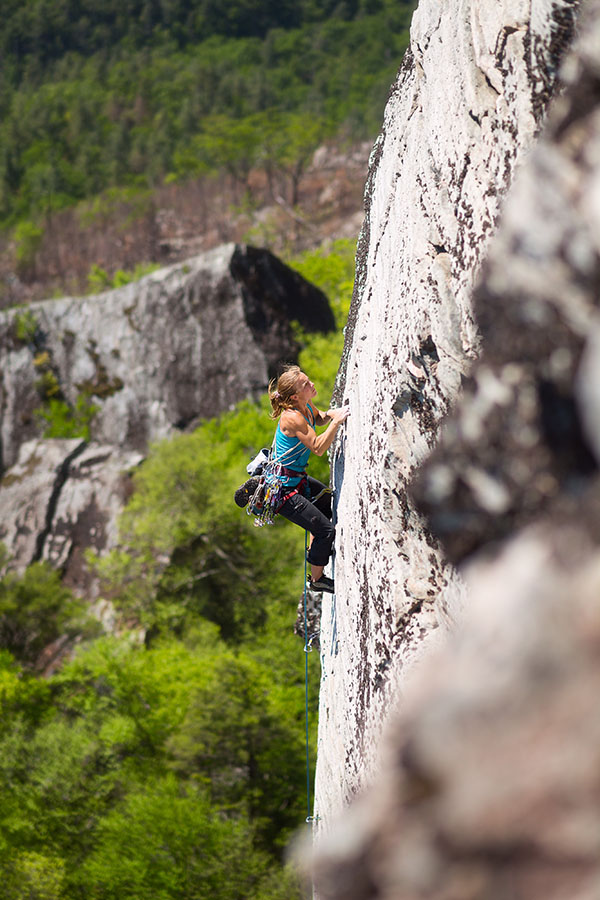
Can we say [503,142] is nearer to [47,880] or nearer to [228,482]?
[47,880]

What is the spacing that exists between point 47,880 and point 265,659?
689cm

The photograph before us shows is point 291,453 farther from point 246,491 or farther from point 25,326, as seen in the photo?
point 25,326

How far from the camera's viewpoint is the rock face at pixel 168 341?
23.9 meters

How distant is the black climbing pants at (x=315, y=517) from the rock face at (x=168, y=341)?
695 inches

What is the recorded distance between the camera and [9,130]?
69.6 metres

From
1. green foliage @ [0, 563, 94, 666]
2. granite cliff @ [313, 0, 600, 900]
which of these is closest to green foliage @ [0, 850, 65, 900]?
green foliage @ [0, 563, 94, 666]

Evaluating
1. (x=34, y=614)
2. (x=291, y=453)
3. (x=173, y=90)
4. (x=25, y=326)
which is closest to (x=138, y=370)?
(x=25, y=326)

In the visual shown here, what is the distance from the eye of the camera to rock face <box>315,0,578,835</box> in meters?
3.44

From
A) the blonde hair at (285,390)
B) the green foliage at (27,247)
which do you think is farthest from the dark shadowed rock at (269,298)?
the green foliage at (27,247)

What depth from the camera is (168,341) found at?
25.2 m

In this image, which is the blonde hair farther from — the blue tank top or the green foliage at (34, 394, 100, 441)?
the green foliage at (34, 394, 100, 441)

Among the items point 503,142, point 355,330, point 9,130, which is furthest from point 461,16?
point 9,130

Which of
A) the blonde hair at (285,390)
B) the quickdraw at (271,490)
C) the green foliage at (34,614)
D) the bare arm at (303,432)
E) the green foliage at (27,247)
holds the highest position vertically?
the blonde hair at (285,390)

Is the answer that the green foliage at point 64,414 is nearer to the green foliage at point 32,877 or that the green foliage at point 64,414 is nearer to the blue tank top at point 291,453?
the green foliage at point 32,877
